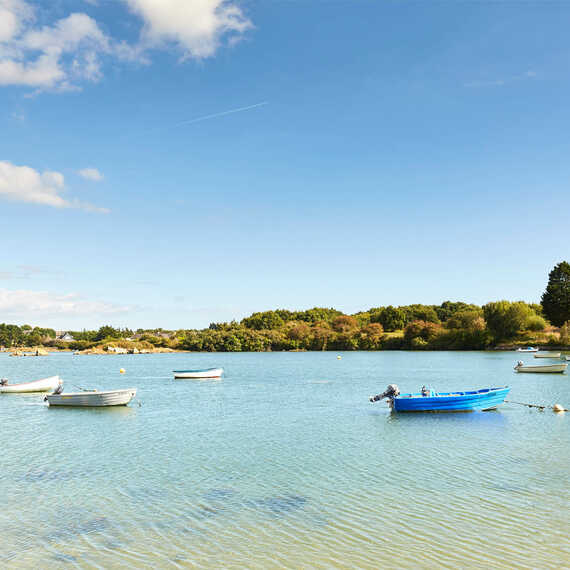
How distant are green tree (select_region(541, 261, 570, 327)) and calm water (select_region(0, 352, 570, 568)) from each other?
291ft

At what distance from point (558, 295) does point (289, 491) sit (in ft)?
359

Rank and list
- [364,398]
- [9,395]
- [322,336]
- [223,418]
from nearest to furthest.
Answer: [223,418] < [364,398] < [9,395] < [322,336]

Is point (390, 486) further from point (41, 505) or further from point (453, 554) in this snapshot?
point (41, 505)

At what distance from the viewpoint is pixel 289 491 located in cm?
1503

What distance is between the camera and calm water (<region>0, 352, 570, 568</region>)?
10.7 m

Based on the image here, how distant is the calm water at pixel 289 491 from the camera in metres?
10.7

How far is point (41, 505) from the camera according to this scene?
14070mm

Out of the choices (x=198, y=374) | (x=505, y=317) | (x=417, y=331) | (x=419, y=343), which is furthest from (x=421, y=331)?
(x=198, y=374)

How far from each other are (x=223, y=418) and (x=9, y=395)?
2591cm

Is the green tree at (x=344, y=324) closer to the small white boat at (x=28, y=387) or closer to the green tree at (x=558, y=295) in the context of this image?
the green tree at (x=558, y=295)

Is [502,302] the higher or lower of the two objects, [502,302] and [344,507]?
the higher

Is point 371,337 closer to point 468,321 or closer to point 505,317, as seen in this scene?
point 468,321

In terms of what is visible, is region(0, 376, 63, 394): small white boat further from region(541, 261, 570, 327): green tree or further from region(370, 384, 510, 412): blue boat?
region(541, 261, 570, 327): green tree

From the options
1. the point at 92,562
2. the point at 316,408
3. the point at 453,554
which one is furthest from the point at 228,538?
the point at 316,408
